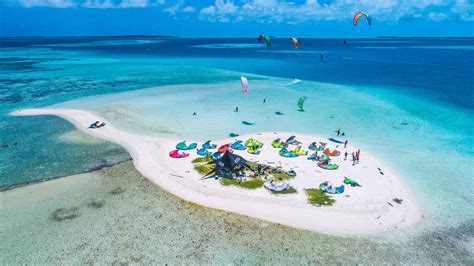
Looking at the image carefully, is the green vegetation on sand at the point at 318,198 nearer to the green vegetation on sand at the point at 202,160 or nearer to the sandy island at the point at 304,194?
the sandy island at the point at 304,194

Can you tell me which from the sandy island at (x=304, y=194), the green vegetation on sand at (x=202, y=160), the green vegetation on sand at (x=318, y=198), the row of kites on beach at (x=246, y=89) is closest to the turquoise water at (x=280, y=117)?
the row of kites on beach at (x=246, y=89)

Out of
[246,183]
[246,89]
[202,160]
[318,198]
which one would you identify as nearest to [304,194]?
[318,198]

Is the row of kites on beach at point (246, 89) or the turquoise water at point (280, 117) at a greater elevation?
the row of kites on beach at point (246, 89)

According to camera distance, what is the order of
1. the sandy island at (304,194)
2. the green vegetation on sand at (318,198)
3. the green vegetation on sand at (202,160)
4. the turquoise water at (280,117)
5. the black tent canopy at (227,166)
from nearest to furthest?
1. the sandy island at (304,194)
2. the green vegetation on sand at (318,198)
3. the black tent canopy at (227,166)
4. the turquoise water at (280,117)
5. the green vegetation on sand at (202,160)

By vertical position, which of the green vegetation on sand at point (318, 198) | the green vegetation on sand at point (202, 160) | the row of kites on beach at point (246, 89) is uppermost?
the row of kites on beach at point (246, 89)

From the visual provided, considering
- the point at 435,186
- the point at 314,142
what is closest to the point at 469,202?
the point at 435,186

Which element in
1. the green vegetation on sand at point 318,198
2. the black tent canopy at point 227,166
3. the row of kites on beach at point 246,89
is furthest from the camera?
the row of kites on beach at point 246,89

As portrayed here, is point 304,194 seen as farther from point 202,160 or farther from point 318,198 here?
point 202,160
